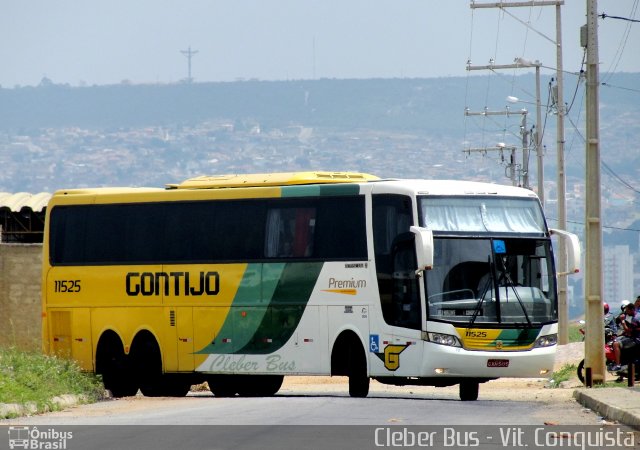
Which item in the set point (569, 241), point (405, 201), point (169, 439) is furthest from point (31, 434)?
point (569, 241)

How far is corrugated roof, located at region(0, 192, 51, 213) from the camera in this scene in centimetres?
4728

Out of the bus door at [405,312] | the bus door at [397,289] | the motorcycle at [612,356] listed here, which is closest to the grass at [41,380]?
the bus door at [397,289]

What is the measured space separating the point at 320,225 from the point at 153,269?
374cm

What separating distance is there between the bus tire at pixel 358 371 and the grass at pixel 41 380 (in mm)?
4338

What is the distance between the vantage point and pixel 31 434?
1695 centimetres

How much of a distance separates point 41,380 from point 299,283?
4.41 meters

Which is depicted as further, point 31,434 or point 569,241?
point 569,241

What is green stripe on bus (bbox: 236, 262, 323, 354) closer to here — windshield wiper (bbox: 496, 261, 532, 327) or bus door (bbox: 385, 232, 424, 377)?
bus door (bbox: 385, 232, 424, 377)

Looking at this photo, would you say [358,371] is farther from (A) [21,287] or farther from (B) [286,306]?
(A) [21,287]

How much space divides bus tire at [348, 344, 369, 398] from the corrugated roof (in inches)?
962

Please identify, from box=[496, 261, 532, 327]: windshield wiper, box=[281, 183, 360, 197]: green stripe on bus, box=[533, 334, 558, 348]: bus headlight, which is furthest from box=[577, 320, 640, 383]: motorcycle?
box=[281, 183, 360, 197]: green stripe on bus

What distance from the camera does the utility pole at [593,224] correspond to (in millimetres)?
25984

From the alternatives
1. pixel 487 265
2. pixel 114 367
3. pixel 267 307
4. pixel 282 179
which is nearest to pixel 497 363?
pixel 487 265

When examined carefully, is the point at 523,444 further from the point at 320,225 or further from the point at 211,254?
the point at 211,254
